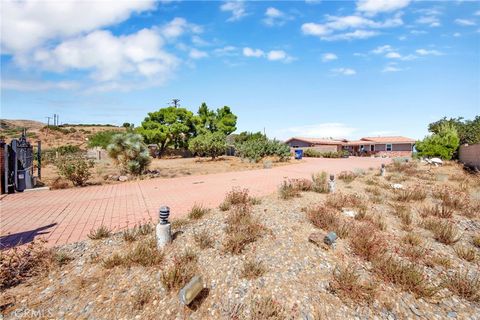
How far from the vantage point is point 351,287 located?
361 centimetres

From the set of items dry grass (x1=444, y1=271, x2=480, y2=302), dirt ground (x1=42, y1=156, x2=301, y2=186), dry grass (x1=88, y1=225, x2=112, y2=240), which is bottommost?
dry grass (x1=444, y1=271, x2=480, y2=302)

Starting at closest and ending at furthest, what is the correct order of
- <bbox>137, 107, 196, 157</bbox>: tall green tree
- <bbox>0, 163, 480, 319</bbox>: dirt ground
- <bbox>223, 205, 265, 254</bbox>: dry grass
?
<bbox>0, 163, 480, 319</bbox>: dirt ground < <bbox>223, 205, 265, 254</bbox>: dry grass < <bbox>137, 107, 196, 157</bbox>: tall green tree

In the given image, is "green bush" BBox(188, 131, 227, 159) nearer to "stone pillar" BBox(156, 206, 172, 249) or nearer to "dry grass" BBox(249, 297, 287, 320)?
"stone pillar" BBox(156, 206, 172, 249)

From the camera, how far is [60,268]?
13.1ft

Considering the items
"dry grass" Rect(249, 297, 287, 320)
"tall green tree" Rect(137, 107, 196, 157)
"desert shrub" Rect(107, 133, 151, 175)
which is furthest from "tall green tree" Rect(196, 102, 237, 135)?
"dry grass" Rect(249, 297, 287, 320)

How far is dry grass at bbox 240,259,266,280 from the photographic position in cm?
382

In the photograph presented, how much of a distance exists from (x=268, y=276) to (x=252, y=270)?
0.26 m

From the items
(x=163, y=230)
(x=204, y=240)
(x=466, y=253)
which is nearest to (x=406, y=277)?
(x=466, y=253)

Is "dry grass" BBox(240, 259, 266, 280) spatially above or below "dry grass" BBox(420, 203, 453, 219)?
below

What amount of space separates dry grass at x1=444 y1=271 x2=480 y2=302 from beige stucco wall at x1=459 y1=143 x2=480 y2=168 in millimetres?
17994

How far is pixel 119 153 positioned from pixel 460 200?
15.0 metres

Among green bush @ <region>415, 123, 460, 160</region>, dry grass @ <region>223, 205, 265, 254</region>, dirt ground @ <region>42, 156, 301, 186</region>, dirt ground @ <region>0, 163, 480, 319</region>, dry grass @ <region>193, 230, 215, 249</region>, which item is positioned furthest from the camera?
green bush @ <region>415, 123, 460, 160</region>

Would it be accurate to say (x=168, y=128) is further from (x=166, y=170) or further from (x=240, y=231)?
(x=240, y=231)

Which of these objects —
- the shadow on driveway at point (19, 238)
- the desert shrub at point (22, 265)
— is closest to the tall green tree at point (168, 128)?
the shadow on driveway at point (19, 238)
